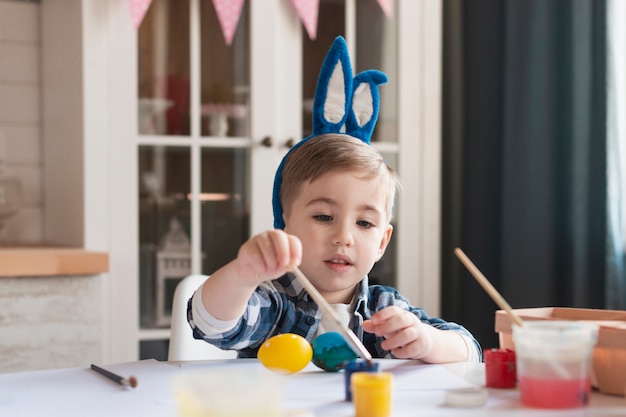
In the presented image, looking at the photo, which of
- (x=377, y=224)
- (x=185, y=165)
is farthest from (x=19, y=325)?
(x=377, y=224)

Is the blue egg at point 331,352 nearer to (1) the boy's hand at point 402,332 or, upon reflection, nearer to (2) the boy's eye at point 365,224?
(1) the boy's hand at point 402,332

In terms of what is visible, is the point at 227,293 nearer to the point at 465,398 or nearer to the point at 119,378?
the point at 119,378

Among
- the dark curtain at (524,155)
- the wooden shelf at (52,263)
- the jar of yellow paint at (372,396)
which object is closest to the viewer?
the jar of yellow paint at (372,396)

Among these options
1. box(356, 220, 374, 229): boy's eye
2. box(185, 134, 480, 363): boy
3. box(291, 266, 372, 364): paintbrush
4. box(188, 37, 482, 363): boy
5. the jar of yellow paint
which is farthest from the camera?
box(356, 220, 374, 229): boy's eye

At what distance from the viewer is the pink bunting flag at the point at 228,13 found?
2340 mm

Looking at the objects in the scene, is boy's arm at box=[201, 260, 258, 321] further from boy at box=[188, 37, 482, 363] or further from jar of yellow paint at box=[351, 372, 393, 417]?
jar of yellow paint at box=[351, 372, 393, 417]

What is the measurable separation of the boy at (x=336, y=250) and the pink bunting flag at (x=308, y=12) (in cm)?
107

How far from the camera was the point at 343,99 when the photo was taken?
1.35 m

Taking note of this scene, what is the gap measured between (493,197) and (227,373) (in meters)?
2.08

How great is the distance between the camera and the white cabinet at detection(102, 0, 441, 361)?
2.26 m

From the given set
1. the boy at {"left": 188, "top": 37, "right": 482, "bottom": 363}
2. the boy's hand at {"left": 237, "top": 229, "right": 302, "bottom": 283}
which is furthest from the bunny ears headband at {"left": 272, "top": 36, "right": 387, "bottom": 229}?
the boy's hand at {"left": 237, "top": 229, "right": 302, "bottom": 283}

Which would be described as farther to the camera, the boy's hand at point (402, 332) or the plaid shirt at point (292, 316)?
the plaid shirt at point (292, 316)

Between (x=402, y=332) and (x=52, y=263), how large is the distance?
1.23 m

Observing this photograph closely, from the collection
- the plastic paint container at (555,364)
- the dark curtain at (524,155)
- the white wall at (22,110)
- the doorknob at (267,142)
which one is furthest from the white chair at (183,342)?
the white wall at (22,110)
